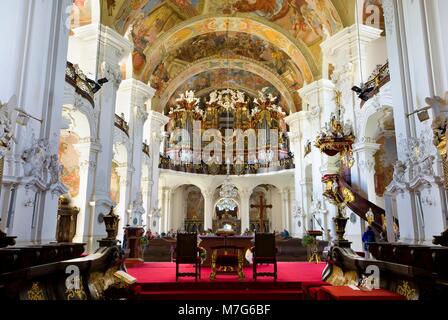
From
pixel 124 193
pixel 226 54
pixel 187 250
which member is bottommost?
pixel 187 250

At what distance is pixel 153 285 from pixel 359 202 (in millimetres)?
6266

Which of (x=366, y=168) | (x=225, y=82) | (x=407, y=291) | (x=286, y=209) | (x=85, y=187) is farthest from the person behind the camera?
→ (x=225, y=82)

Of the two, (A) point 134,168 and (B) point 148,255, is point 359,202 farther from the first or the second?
(A) point 134,168

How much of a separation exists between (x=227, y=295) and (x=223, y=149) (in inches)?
671

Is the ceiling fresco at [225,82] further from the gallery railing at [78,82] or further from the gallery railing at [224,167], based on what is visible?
the gallery railing at [78,82]

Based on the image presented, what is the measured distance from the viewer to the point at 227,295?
5.64 m

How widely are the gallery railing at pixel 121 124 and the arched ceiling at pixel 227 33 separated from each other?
248cm

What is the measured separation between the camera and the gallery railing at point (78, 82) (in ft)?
30.6

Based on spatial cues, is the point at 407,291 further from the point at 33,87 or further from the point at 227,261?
the point at 33,87

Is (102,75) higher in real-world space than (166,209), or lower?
higher

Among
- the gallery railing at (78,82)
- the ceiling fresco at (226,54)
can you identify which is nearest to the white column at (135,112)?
the ceiling fresco at (226,54)

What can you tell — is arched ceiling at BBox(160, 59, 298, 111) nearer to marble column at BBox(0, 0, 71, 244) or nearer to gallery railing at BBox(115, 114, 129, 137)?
gallery railing at BBox(115, 114, 129, 137)

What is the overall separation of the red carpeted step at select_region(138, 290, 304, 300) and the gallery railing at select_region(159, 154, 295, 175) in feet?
48.2

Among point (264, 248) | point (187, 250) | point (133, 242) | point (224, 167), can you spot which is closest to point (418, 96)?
point (264, 248)
